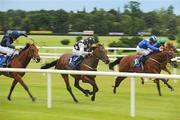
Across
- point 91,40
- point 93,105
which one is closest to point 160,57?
point 91,40

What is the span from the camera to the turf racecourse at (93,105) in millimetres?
8602

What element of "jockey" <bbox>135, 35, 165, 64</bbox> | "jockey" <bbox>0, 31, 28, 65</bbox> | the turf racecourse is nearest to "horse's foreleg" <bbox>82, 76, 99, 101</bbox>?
the turf racecourse

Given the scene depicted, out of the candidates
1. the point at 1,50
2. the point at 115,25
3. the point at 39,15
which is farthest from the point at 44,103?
the point at 115,25

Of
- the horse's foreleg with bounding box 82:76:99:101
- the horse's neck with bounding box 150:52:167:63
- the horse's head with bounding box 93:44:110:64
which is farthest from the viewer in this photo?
the horse's neck with bounding box 150:52:167:63

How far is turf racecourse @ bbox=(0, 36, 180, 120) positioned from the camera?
28.2 ft

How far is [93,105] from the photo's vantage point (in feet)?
33.3

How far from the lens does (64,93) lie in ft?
41.3

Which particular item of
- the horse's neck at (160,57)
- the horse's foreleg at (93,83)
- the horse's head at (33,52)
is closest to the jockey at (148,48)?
the horse's neck at (160,57)

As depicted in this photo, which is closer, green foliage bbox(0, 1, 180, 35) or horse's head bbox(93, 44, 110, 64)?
horse's head bbox(93, 44, 110, 64)

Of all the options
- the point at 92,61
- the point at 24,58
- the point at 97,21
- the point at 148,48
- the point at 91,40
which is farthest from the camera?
the point at 97,21

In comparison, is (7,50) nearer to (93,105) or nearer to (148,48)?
(93,105)

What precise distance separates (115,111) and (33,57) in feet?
10.6

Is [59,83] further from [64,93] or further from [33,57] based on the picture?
[33,57]

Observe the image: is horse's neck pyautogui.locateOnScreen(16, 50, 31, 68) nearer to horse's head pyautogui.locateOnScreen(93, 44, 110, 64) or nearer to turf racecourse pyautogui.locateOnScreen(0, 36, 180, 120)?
turf racecourse pyautogui.locateOnScreen(0, 36, 180, 120)
